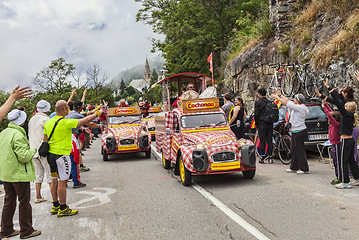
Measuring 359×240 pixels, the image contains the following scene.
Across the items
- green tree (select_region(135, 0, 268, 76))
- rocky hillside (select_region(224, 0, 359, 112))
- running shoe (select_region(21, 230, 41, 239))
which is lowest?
running shoe (select_region(21, 230, 41, 239))

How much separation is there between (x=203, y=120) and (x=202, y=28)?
23.9 metres

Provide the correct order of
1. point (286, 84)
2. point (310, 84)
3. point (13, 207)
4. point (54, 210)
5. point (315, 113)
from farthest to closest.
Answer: point (286, 84) → point (310, 84) → point (315, 113) → point (54, 210) → point (13, 207)

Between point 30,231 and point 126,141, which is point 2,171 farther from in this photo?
point 126,141

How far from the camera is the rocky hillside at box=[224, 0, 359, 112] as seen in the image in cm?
1350

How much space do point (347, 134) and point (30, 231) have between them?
6175 millimetres

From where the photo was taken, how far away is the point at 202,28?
3212 cm

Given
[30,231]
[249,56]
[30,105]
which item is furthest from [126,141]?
[30,105]

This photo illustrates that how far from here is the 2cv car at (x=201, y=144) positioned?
7.98 meters

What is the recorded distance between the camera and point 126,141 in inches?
532

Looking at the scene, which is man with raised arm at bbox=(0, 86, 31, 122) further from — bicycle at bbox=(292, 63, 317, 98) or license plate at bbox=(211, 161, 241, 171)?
bicycle at bbox=(292, 63, 317, 98)

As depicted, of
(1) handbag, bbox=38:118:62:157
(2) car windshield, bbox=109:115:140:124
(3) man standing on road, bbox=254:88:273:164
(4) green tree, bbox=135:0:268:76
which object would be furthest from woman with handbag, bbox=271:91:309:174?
(4) green tree, bbox=135:0:268:76

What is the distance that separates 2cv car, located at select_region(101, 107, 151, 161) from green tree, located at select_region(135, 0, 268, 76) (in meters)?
18.2

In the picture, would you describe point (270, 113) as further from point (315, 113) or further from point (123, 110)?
point (123, 110)

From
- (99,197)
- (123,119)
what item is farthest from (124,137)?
(99,197)
